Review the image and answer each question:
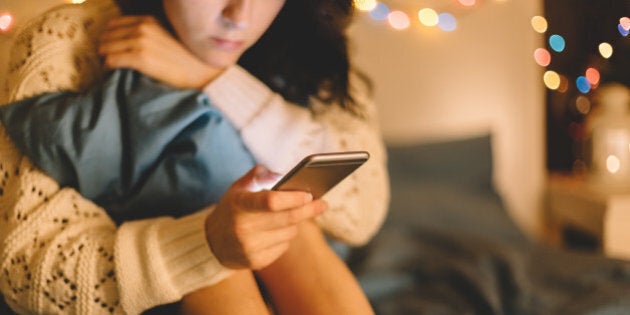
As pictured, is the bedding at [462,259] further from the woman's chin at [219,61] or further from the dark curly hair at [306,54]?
the woman's chin at [219,61]

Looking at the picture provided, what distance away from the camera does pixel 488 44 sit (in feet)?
6.27

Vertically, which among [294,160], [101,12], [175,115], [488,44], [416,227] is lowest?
[416,227]

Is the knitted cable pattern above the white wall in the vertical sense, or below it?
above

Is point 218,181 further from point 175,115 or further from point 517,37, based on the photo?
point 517,37

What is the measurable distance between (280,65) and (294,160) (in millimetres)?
195

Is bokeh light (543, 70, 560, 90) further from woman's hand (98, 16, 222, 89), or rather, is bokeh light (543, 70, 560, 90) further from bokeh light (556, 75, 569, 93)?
woman's hand (98, 16, 222, 89)

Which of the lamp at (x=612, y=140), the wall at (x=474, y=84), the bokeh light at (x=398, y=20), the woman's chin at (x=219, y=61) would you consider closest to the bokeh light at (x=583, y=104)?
the wall at (x=474, y=84)

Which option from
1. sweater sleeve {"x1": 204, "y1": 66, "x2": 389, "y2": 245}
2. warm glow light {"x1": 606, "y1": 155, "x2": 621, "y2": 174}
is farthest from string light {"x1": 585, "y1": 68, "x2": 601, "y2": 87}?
sweater sleeve {"x1": 204, "y1": 66, "x2": 389, "y2": 245}

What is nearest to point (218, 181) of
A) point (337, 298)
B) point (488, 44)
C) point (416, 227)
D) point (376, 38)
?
point (337, 298)

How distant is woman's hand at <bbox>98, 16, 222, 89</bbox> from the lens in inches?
30.3

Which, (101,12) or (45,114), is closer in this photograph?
(45,114)

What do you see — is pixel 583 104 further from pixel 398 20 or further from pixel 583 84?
pixel 398 20

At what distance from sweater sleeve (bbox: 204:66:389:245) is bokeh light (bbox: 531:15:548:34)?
1.12 meters

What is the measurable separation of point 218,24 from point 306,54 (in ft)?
0.79
